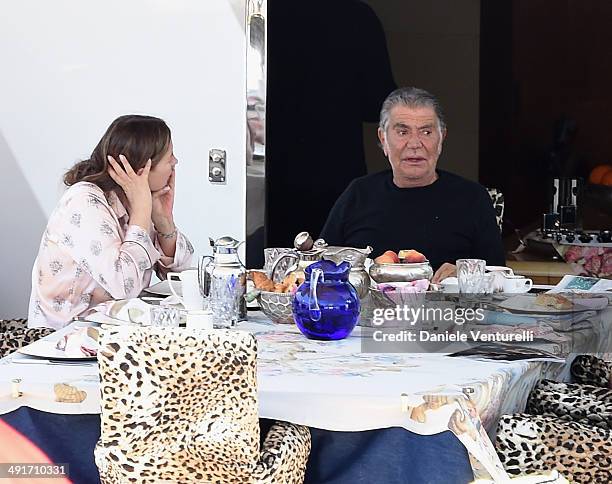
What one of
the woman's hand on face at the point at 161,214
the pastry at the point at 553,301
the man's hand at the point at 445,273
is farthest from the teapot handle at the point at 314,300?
the woman's hand on face at the point at 161,214

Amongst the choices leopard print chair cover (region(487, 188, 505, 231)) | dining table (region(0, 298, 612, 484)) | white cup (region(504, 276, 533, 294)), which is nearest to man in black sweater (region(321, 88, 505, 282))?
leopard print chair cover (region(487, 188, 505, 231))

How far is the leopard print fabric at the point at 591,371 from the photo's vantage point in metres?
2.53

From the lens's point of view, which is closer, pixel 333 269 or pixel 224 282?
pixel 333 269

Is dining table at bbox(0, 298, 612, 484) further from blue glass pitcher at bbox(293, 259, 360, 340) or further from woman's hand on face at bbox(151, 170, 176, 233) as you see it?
woman's hand on face at bbox(151, 170, 176, 233)

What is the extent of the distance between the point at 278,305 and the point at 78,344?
23.0 inches

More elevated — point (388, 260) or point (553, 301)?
point (388, 260)

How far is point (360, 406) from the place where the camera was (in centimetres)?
199

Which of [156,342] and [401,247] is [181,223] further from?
[156,342]

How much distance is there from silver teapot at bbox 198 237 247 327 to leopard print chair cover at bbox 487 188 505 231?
1882mm

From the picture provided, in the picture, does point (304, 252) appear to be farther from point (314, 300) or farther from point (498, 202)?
point (498, 202)

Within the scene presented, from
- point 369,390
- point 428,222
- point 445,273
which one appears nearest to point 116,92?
point 428,222

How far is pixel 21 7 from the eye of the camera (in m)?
4.87

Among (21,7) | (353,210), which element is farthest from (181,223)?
(21,7)

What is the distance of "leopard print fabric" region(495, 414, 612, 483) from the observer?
6.29ft
